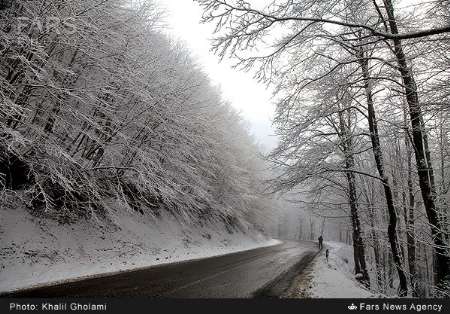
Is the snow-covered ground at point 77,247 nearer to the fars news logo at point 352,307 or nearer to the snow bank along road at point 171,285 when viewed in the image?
the snow bank along road at point 171,285

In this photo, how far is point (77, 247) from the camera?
10.1m

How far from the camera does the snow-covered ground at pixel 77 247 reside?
25.5ft

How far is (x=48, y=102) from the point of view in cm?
896

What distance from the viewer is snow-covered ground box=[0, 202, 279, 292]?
776 cm

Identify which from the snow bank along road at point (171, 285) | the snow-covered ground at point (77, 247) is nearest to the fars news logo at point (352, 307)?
the snow bank along road at point (171, 285)

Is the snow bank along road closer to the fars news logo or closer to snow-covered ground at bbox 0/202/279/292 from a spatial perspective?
snow-covered ground at bbox 0/202/279/292

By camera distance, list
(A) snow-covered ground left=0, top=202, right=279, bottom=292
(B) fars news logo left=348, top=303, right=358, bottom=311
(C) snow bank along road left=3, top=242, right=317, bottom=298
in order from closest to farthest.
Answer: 1. (B) fars news logo left=348, top=303, right=358, bottom=311
2. (C) snow bank along road left=3, top=242, right=317, bottom=298
3. (A) snow-covered ground left=0, top=202, right=279, bottom=292

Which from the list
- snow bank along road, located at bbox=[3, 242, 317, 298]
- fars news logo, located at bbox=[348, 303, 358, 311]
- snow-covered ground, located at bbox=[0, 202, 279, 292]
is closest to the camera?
fars news logo, located at bbox=[348, 303, 358, 311]

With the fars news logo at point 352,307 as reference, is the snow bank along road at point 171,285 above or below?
below

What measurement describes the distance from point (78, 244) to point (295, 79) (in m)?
8.93

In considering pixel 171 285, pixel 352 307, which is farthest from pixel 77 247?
pixel 352 307

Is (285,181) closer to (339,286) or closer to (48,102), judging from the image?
(339,286)

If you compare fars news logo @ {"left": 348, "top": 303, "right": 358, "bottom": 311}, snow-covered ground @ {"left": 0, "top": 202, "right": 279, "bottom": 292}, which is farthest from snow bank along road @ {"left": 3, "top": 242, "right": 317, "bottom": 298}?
fars news logo @ {"left": 348, "top": 303, "right": 358, "bottom": 311}

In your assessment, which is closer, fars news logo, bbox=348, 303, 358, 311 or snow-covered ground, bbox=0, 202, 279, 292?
fars news logo, bbox=348, 303, 358, 311
